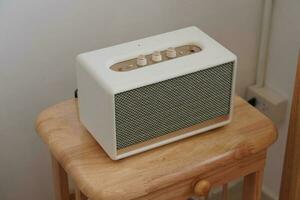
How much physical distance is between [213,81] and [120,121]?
0.62 feet

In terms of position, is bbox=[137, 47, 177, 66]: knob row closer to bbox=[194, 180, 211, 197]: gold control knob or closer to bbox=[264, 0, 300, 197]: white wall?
bbox=[194, 180, 211, 197]: gold control knob

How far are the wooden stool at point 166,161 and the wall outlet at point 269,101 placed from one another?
46cm

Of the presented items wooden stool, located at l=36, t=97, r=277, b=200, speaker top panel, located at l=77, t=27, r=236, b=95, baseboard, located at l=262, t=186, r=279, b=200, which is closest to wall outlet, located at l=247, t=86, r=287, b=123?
baseboard, located at l=262, t=186, r=279, b=200

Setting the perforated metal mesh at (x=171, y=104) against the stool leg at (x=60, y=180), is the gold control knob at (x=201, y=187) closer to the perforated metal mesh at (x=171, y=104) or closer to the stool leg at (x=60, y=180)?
the perforated metal mesh at (x=171, y=104)

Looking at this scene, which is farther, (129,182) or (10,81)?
(10,81)

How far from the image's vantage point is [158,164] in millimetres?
1091

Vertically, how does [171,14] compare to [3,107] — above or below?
above

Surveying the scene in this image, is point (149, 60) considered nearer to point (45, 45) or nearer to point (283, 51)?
point (45, 45)

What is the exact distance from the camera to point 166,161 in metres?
1.10

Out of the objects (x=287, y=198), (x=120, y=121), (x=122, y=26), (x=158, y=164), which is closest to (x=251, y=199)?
(x=287, y=198)

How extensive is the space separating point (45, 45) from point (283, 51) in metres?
0.66

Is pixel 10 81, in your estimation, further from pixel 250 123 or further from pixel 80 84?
pixel 250 123

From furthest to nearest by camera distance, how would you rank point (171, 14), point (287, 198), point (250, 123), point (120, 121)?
point (171, 14) → point (287, 198) → point (250, 123) → point (120, 121)

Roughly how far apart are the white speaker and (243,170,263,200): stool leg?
13cm
